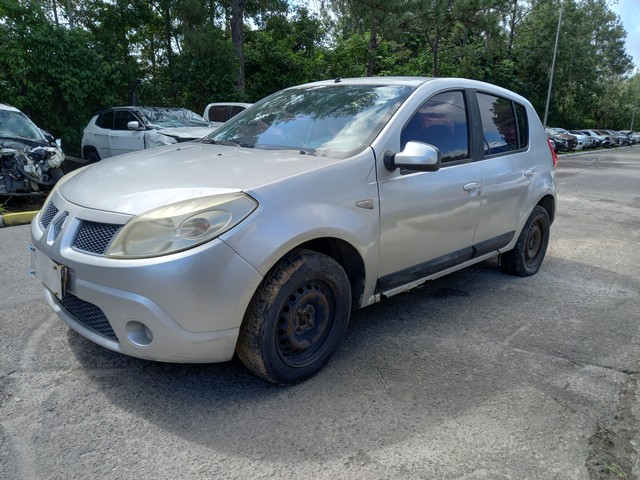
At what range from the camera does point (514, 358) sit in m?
3.27

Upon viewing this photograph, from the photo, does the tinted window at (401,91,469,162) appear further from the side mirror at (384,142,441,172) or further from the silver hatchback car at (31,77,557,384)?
the side mirror at (384,142,441,172)

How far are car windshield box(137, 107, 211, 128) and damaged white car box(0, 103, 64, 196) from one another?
2.74 m

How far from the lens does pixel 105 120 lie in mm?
11898

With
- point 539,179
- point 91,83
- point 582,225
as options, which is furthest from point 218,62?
point 539,179

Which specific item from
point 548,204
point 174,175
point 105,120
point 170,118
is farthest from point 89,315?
point 105,120

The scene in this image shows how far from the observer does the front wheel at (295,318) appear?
256cm

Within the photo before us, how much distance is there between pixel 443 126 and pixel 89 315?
8.63ft

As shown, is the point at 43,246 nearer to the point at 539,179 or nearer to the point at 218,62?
the point at 539,179

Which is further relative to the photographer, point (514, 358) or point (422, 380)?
point (514, 358)

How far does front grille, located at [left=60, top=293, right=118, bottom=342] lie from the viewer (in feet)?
8.36

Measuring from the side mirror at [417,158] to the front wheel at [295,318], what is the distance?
74cm

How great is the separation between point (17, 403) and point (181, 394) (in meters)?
0.80

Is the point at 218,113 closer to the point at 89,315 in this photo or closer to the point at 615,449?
the point at 89,315

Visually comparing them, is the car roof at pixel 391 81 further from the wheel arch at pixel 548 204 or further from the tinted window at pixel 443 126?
the wheel arch at pixel 548 204
